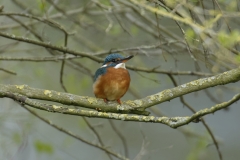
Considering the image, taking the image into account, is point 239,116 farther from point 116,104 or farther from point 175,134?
point 116,104

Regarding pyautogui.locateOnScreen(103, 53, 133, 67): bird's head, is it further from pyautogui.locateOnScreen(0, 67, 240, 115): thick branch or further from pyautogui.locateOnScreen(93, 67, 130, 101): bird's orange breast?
pyautogui.locateOnScreen(0, 67, 240, 115): thick branch

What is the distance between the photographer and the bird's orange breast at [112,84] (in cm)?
380

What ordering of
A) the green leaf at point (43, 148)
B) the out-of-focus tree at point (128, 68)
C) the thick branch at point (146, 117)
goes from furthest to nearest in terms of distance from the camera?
the green leaf at point (43, 148), the out-of-focus tree at point (128, 68), the thick branch at point (146, 117)

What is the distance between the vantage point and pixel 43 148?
5.30 meters

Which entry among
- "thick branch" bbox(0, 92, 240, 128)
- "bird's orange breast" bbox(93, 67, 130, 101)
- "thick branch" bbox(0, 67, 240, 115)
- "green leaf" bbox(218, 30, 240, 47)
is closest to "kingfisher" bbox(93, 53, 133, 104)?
"bird's orange breast" bbox(93, 67, 130, 101)

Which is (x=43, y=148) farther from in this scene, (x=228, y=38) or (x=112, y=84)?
(x=228, y=38)

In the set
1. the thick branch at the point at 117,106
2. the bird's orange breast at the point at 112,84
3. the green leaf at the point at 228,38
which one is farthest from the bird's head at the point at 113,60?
the green leaf at the point at 228,38

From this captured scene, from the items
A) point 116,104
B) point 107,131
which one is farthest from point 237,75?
point 107,131

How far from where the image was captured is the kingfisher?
3.80 m

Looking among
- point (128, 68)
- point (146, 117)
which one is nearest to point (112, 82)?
point (128, 68)

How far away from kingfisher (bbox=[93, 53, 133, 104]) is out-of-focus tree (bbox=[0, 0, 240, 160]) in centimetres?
18

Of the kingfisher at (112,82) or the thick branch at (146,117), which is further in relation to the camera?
the kingfisher at (112,82)

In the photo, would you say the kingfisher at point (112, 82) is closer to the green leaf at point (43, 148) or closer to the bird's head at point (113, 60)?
the bird's head at point (113, 60)

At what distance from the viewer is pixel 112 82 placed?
3945 mm
